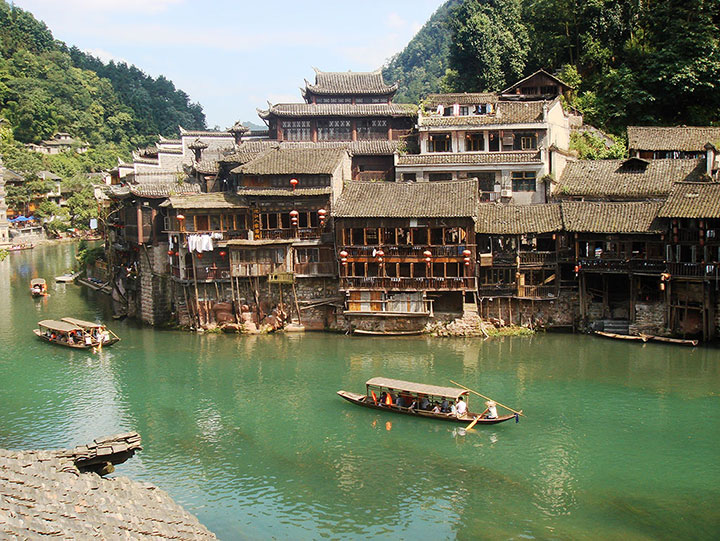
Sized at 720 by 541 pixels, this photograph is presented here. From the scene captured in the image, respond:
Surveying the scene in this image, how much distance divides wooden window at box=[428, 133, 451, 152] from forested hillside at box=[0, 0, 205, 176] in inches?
2489

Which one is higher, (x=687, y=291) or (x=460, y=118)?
(x=460, y=118)

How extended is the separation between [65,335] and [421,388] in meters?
22.3

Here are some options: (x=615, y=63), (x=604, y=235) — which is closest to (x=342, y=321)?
(x=604, y=235)

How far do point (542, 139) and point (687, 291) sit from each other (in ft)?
47.9

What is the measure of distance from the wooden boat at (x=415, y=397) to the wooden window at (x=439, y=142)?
72.7ft

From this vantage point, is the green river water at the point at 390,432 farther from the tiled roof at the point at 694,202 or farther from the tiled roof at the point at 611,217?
→ the tiled roof at the point at 694,202

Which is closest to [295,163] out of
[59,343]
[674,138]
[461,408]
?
[59,343]

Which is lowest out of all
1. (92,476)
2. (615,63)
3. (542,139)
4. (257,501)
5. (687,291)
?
(257,501)

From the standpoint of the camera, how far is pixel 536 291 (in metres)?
39.1

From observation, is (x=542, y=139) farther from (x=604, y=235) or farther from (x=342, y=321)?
(x=342, y=321)

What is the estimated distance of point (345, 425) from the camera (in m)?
27.7

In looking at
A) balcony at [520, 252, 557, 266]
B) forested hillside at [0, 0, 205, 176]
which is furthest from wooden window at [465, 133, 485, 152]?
forested hillside at [0, 0, 205, 176]

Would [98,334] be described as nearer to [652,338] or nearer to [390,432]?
[390,432]

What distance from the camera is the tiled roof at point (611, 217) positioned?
36938 mm
